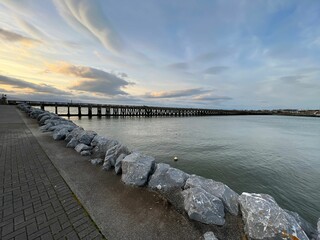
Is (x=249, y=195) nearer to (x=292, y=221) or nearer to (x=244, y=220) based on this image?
(x=244, y=220)

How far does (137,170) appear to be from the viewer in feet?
11.8

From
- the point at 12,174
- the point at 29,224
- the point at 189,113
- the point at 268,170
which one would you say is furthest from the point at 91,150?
the point at 189,113

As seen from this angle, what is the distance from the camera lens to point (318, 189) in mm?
6613

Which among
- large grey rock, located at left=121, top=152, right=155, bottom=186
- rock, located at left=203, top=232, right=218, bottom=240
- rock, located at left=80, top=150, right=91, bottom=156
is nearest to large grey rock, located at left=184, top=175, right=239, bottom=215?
rock, located at left=203, top=232, right=218, bottom=240

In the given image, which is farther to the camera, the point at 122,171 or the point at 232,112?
the point at 232,112

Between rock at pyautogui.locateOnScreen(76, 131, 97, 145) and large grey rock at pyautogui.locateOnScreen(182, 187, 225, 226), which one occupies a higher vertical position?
rock at pyautogui.locateOnScreen(76, 131, 97, 145)

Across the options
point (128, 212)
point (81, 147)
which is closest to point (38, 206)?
point (128, 212)

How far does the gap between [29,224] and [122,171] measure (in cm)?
186

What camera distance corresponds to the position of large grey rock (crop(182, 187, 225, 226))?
246cm

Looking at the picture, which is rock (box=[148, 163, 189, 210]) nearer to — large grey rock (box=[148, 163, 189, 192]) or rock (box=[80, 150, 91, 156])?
large grey rock (box=[148, 163, 189, 192])

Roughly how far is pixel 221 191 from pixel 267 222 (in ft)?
2.86

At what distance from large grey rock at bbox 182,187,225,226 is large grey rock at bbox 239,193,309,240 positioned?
0.38m

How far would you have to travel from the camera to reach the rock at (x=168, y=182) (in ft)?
10.0

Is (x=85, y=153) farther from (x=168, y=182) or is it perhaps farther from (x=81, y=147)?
(x=168, y=182)
